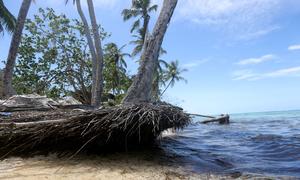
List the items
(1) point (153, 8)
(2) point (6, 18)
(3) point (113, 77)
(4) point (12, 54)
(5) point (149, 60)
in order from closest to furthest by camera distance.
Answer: (5) point (149, 60), (4) point (12, 54), (2) point (6, 18), (3) point (113, 77), (1) point (153, 8)

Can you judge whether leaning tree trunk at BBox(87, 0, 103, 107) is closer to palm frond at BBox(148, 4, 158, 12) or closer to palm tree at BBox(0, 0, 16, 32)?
palm tree at BBox(0, 0, 16, 32)

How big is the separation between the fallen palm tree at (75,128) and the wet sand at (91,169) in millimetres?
242

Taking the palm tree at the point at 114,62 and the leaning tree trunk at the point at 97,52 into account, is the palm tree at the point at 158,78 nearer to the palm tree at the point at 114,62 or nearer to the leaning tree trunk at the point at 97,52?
the palm tree at the point at 114,62

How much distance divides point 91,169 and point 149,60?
3594 mm

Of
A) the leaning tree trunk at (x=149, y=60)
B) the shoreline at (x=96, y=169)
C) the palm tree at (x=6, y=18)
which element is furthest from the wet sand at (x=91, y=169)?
the palm tree at (x=6, y=18)

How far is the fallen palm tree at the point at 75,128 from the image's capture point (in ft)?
14.5

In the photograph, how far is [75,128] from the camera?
4.47 meters

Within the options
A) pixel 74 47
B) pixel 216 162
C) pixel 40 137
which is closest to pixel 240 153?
pixel 216 162

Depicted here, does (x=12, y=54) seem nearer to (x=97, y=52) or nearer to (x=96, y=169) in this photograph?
(x=97, y=52)

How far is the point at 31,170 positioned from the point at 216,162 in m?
3.40

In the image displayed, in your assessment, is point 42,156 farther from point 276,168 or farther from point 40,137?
point 276,168

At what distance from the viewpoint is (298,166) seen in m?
5.26

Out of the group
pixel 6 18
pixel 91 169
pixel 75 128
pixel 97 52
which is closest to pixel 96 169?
pixel 91 169

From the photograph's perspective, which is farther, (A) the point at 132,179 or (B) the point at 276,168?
(B) the point at 276,168
